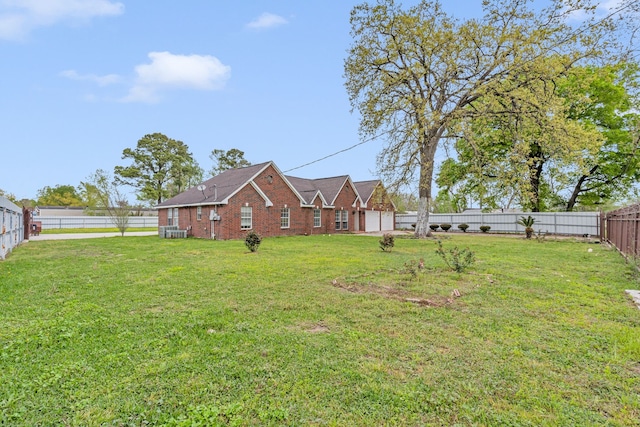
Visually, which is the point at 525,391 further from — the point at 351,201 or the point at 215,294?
the point at 351,201

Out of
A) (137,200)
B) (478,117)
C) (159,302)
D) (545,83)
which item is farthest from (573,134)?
(137,200)

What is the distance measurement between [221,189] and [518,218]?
22.2m

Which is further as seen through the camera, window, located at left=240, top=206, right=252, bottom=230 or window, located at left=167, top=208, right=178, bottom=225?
window, located at left=167, top=208, right=178, bottom=225

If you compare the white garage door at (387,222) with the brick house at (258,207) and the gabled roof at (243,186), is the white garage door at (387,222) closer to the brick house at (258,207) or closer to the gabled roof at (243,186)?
the gabled roof at (243,186)

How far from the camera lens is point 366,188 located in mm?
30094

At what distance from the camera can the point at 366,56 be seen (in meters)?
17.9

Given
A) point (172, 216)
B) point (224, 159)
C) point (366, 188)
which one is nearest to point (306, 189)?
point (366, 188)

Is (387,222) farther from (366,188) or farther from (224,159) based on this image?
(224,159)

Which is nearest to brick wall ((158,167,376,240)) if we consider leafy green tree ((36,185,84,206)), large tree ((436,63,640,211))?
large tree ((436,63,640,211))

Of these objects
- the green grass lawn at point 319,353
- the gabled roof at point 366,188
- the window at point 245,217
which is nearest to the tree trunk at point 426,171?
the gabled roof at point 366,188

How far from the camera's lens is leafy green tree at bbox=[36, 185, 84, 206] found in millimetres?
51281

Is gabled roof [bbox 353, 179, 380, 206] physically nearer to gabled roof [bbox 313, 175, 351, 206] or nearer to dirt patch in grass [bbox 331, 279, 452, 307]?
gabled roof [bbox 313, 175, 351, 206]

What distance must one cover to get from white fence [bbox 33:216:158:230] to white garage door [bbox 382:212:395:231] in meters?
28.7

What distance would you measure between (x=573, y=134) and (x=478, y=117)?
4.46m
